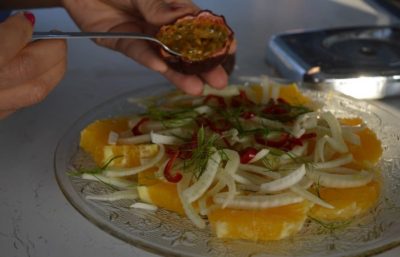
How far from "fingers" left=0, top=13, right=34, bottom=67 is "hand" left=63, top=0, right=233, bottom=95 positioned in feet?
1.11

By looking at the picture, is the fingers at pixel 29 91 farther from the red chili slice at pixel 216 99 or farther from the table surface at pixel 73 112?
the red chili slice at pixel 216 99

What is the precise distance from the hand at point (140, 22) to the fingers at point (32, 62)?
258mm

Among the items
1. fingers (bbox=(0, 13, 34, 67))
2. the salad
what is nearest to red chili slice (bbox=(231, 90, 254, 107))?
the salad

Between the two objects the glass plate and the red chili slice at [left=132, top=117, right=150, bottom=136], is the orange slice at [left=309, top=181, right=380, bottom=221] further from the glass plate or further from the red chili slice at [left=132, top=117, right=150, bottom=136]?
the red chili slice at [left=132, top=117, right=150, bottom=136]

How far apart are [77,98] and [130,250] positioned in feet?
2.12

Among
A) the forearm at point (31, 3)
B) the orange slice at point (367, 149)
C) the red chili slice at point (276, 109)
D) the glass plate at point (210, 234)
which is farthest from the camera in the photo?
the forearm at point (31, 3)

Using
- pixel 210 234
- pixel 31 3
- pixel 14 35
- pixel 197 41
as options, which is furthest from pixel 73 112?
pixel 31 3

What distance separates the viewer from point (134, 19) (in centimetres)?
147

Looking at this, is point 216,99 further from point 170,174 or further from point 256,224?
point 256,224

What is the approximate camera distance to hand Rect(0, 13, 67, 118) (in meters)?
0.97

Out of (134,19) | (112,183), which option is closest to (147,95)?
(134,19)

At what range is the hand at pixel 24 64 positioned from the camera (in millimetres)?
972

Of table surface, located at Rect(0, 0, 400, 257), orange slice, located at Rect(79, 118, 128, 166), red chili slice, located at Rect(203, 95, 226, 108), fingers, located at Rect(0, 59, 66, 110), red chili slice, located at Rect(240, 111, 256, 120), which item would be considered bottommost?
table surface, located at Rect(0, 0, 400, 257)

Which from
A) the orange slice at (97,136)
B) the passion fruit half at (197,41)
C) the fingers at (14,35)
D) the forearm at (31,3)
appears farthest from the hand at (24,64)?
the forearm at (31,3)
